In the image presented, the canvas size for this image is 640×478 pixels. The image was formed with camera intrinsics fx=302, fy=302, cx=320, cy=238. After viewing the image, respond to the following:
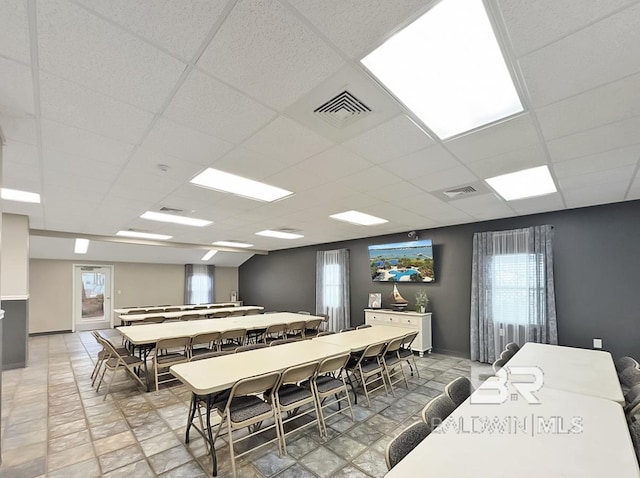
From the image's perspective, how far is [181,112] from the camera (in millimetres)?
1946

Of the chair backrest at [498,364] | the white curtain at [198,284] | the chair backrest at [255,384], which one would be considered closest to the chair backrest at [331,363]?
the chair backrest at [255,384]

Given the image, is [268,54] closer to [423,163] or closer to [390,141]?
[390,141]

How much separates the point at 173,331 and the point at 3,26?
4.11m

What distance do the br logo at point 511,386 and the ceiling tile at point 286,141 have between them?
2.11m

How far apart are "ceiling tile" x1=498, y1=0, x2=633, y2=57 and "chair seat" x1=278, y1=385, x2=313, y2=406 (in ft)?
9.43

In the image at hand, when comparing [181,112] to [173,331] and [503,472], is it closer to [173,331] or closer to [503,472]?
[503,472]

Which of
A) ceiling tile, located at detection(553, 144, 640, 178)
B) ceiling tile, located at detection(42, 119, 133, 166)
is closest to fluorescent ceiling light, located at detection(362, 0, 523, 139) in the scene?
ceiling tile, located at detection(553, 144, 640, 178)

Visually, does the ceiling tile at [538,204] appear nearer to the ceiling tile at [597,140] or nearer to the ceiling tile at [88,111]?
the ceiling tile at [597,140]

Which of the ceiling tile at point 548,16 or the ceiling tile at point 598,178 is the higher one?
the ceiling tile at point 548,16

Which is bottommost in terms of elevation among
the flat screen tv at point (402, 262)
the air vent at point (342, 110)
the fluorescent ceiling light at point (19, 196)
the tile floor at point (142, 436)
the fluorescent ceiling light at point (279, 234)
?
the tile floor at point (142, 436)

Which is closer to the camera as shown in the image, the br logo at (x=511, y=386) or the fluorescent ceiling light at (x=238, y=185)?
the br logo at (x=511, y=386)

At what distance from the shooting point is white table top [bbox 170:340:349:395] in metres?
2.30

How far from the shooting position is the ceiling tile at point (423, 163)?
260 cm

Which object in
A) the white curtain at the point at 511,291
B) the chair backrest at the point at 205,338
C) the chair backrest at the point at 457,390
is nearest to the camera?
the chair backrest at the point at 457,390
